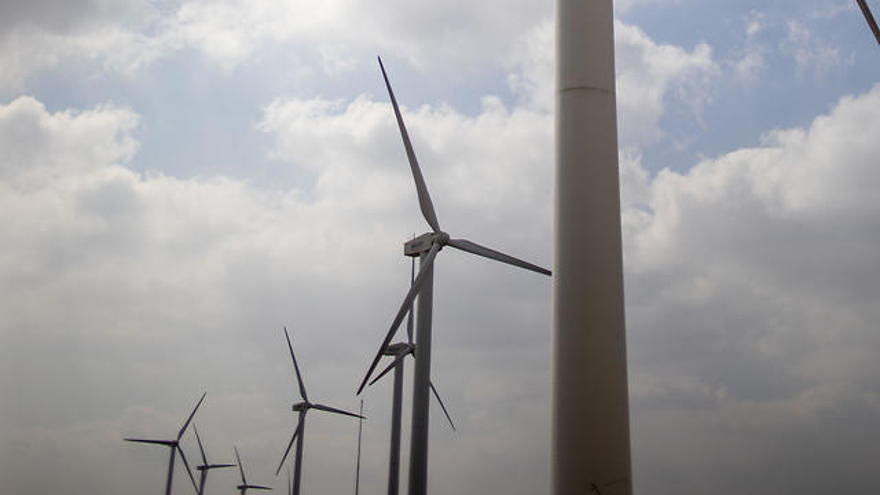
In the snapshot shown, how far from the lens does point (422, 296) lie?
101ft

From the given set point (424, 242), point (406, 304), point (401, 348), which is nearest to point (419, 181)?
point (424, 242)

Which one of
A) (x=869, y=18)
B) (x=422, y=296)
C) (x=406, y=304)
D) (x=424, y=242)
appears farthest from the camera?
(x=424, y=242)

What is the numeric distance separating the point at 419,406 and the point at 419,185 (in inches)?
395

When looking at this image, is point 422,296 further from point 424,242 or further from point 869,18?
point 869,18

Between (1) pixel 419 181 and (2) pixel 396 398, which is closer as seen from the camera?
(1) pixel 419 181

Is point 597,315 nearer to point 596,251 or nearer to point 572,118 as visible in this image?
point 596,251

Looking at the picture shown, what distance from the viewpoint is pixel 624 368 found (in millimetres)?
11234

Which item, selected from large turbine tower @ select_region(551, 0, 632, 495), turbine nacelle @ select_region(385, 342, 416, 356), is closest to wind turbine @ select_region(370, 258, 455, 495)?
turbine nacelle @ select_region(385, 342, 416, 356)

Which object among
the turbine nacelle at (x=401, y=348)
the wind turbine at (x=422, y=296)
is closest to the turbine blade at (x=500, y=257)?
the wind turbine at (x=422, y=296)

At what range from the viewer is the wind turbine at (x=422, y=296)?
27672 millimetres

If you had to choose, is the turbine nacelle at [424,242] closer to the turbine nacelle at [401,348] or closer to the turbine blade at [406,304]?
the turbine blade at [406,304]

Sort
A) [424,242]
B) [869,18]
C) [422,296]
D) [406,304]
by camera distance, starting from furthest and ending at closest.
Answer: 1. [424,242]
2. [422,296]
3. [406,304]
4. [869,18]

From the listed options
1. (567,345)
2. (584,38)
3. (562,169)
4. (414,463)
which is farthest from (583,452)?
(414,463)

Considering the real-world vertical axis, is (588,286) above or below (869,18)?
below
